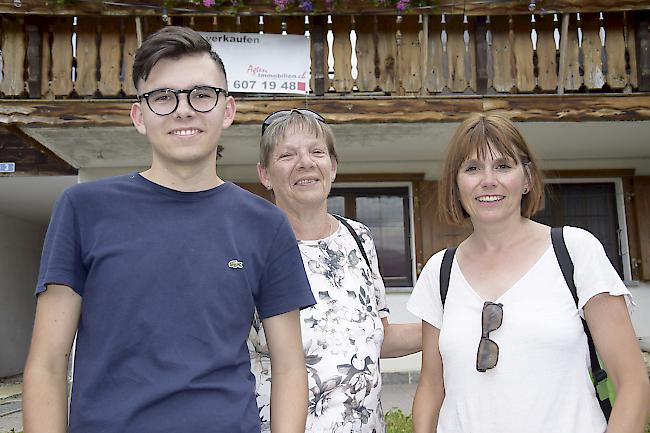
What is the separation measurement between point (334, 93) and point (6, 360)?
884 cm

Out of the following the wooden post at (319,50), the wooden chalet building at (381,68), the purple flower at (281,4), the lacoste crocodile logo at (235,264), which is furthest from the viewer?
the wooden post at (319,50)

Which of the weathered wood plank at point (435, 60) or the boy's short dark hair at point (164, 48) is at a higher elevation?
the weathered wood plank at point (435, 60)

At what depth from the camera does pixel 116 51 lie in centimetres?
767

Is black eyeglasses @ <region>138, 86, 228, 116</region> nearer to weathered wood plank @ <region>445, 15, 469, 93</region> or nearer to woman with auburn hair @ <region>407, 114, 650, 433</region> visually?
woman with auburn hair @ <region>407, 114, 650, 433</region>

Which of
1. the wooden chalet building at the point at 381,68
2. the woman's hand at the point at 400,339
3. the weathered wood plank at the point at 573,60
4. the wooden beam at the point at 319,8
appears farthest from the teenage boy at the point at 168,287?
the weathered wood plank at the point at 573,60

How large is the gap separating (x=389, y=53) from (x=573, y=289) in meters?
6.25

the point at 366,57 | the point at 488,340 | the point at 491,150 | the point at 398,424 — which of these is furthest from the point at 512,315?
the point at 366,57

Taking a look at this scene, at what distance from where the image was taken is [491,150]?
6.70 ft

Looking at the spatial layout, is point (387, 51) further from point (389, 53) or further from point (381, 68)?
point (381, 68)

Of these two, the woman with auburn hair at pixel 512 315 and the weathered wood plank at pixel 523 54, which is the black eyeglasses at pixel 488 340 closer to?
the woman with auburn hair at pixel 512 315

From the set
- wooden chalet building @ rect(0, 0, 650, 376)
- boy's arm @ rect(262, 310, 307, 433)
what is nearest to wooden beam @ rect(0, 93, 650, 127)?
wooden chalet building @ rect(0, 0, 650, 376)

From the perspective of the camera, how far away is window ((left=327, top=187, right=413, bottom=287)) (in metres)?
9.50

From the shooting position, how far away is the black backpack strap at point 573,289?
5.87 feet

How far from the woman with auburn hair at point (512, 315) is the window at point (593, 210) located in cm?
790
